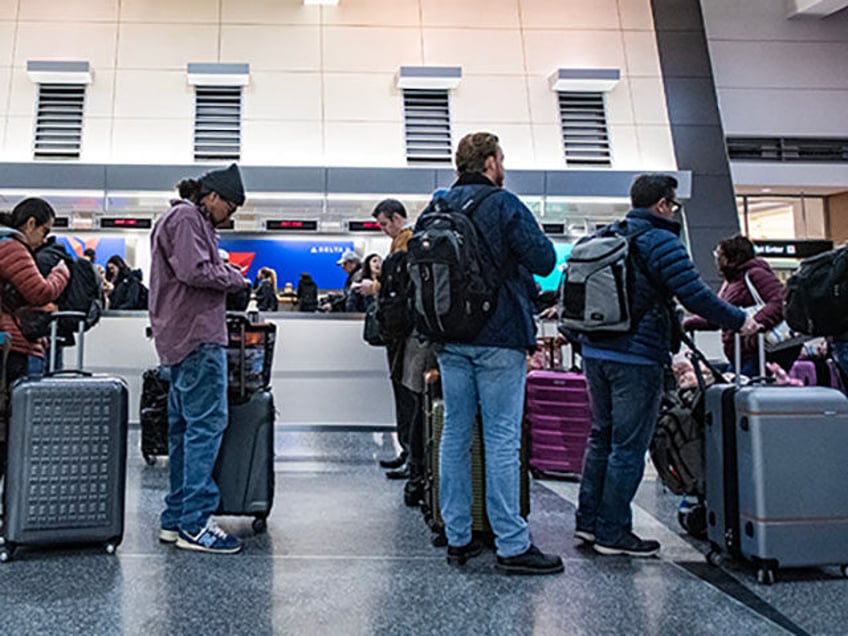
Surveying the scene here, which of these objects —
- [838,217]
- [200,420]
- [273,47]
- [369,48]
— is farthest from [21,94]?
[838,217]

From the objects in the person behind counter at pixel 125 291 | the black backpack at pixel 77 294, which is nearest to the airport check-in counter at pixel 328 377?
the person behind counter at pixel 125 291

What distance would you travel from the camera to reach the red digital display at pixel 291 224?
34.0 ft

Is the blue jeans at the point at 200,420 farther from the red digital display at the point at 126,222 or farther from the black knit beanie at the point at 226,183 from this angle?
the red digital display at the point at 126,222

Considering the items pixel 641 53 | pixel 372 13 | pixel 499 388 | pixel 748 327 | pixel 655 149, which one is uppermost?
pixel 372 13

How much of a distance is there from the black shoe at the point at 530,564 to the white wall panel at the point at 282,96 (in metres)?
8.48

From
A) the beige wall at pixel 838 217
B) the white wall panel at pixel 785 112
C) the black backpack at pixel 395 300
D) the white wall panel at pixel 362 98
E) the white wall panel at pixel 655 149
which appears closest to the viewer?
the black backpack at pixel 395 300

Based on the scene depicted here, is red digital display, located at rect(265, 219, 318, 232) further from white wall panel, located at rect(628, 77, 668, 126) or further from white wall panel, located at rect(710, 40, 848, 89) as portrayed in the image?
white wall panel, located at rect(710, 40, 848, 89)

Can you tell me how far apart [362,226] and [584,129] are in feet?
11.6

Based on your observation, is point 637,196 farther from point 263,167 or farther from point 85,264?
point 263,167

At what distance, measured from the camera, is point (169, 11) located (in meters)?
10.4

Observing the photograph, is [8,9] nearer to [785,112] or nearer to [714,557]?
[714,557]

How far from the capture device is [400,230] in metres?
4.12

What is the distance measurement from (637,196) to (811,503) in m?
1.34

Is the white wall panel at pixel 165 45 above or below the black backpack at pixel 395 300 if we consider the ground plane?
above
